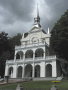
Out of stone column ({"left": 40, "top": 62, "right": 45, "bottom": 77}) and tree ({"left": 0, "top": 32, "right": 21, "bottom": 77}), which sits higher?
tree ({"left": 0, "top": 32, "right": 21, "bottom": 77})

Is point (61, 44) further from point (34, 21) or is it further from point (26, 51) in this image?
point (34, 21)

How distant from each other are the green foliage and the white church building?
2.55m

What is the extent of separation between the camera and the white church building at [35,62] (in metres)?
45.2

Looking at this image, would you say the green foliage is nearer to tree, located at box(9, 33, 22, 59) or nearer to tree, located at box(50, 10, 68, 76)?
tree, located at box(50, 10, 68, 76)

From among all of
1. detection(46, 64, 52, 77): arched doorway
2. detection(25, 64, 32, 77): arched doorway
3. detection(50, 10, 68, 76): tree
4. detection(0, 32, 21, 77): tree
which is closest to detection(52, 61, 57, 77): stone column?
detection(50, 10, 68, 76): tree

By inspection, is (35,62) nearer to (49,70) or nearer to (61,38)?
(49,70)

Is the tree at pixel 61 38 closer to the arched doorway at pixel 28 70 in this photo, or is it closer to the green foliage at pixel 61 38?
the green foliage at pixel 61 38

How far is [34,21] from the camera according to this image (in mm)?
63250

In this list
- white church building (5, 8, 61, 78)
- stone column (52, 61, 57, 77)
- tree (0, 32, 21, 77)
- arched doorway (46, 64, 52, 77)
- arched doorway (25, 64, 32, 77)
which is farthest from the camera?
tree (0, 32, 21, 77)

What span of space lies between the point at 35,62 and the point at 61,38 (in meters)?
11.1

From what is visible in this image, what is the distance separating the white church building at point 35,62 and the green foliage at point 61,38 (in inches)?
100

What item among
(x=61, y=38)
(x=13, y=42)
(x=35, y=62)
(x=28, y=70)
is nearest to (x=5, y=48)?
(x=13, y=42)

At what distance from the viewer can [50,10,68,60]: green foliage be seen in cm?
4119

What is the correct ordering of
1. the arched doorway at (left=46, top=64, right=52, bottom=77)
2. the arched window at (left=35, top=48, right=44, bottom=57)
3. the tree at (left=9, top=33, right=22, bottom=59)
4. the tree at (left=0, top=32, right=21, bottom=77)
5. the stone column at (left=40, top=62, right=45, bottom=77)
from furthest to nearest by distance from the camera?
the tree at (left=9, top=33, right=22, bottom=59) → the tree at (left=0, top=32, right=21, bottom=77) → the arched window at (left=35, top=48, right=44, bottom=57) → the arched doorway at (left=46, top=64, right=52, bottom=77) → the stone column at (left=40, top=62, right=45, bottom=77)
